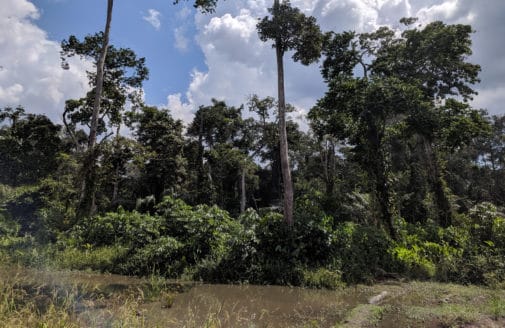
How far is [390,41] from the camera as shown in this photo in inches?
706

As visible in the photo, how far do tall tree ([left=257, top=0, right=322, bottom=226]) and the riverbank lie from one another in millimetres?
4374

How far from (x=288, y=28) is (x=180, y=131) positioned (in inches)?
625

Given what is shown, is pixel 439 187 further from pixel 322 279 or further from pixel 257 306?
pixel 257 306

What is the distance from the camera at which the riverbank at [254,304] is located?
14.9ft

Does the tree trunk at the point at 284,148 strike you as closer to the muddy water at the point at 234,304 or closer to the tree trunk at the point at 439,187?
the muddy water at the point at 234,304

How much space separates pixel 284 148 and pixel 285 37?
13.5 ft

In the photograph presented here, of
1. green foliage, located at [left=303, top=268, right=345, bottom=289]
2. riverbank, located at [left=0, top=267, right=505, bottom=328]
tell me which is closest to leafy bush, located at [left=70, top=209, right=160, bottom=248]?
riverbank, located at [left=0, top=267, right=505, bottom=328]

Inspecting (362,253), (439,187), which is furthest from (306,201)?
(439,187)

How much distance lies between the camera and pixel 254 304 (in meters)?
6.88

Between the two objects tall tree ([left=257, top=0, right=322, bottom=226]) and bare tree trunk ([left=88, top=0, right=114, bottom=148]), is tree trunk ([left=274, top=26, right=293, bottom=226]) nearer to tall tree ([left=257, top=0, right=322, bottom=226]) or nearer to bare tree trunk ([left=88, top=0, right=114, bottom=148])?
tall tree ([left=257, top=0, right=322, bottom=226])

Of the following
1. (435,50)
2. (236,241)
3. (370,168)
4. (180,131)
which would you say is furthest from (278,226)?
(180,131)

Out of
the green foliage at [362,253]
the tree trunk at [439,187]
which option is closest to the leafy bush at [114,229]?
the green foliage at [362,253]

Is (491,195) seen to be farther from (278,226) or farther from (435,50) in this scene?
Answer: (278,226)

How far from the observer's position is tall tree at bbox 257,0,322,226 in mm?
10992
